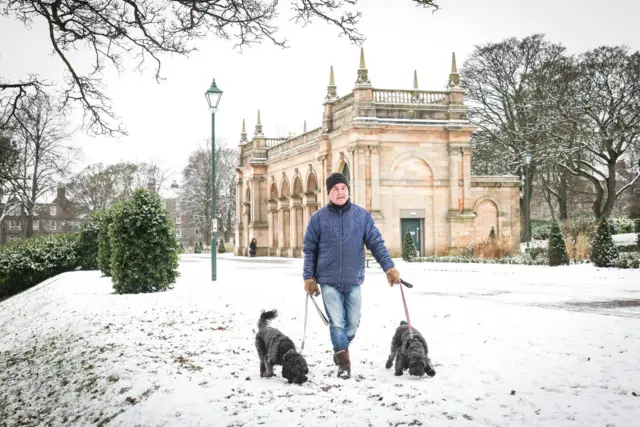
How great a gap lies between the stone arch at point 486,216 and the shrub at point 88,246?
67.5ft

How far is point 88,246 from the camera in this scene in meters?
24.0

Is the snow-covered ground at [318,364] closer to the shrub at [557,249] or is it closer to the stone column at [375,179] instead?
the shrub at [557,249]

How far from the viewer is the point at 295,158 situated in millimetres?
41719

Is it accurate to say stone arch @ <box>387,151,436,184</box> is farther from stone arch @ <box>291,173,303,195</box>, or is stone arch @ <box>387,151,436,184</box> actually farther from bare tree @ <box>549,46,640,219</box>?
stone arch @ <box>291,173,303,195</box>

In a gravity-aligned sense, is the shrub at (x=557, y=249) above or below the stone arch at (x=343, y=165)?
below

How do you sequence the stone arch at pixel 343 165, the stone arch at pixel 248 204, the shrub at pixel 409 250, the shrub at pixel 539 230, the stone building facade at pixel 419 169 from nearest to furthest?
1. the shrub at pixel 409 250
2. the stone building facade at pixel 419 169
3. the stone arch at pixel 343 165
4. the shrub at pixel 539 230
5. the stone arch at pixel 248 204

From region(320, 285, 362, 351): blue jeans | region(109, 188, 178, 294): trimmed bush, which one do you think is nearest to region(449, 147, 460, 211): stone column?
region(109, 188, 178, 294): trimmed bush

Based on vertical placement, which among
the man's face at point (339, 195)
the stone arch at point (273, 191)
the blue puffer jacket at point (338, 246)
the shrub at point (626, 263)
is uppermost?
the stone arch at point (273, 191)

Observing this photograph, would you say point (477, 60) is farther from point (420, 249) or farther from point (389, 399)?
point (389, 399)

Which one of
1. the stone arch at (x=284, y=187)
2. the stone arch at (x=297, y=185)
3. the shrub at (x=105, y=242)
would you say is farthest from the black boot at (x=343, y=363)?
the stone arch at (x=284, y=187)

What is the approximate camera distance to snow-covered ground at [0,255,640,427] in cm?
529

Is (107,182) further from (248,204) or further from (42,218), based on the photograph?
(248,204)

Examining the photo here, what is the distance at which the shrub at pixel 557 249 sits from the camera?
835 inches

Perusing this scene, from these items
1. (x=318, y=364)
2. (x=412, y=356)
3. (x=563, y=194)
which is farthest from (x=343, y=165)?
(x=412, y=356)
